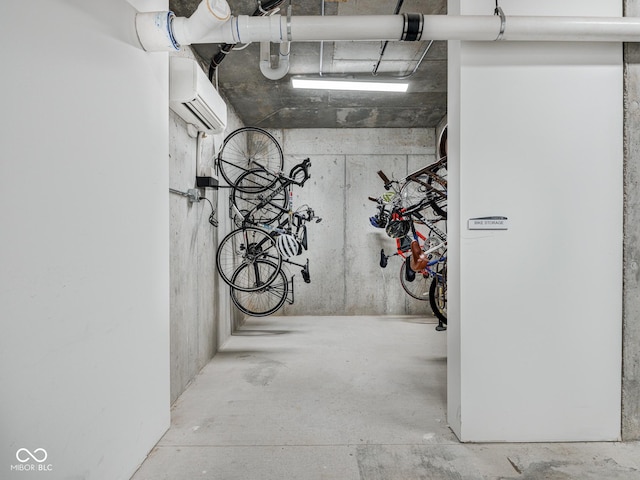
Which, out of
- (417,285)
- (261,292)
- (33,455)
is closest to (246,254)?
(261,292)

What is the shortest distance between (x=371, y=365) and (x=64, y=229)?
279 centimetres

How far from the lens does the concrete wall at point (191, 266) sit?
8.73 feet

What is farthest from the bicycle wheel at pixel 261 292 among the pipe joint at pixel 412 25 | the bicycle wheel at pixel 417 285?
the pipe joint at pixel 412 25

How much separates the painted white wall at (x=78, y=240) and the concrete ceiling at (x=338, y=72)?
1510 mm

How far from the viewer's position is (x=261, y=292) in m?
4.36

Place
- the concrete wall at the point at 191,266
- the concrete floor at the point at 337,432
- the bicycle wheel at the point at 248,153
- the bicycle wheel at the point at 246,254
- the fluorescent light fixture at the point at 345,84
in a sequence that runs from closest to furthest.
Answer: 1. the concrete floor at the point at 337,432
2. the concrete wall at the point at 191,266
3. the fluorescent light fixture at the point at 345,84
4. the bicycle wheel at the point at 246,254
5. the bicycle wheel at the point at 248,153

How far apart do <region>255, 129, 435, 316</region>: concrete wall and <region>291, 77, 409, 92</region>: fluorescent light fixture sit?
164cm

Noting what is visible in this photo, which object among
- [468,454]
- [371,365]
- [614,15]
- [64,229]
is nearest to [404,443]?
[468,454]

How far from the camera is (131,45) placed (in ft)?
5.60

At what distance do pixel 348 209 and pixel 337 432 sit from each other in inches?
152

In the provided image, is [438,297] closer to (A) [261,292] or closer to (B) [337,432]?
(A) [261,292]

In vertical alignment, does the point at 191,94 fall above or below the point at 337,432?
above

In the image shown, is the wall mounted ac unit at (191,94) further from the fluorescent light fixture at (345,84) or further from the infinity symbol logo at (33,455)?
the infinity symbol logo at (33,455)

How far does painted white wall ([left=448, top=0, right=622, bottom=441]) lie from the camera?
200 centimetres
